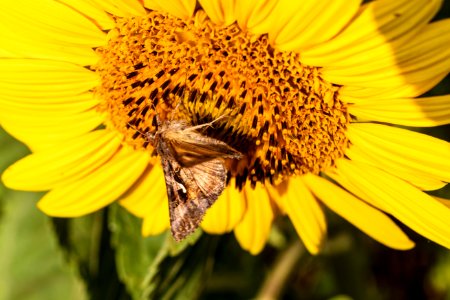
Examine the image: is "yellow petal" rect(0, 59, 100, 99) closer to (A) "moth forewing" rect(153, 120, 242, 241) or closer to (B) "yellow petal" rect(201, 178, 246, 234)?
(A) "moth forewing" rect(153, 120, 242, 241)

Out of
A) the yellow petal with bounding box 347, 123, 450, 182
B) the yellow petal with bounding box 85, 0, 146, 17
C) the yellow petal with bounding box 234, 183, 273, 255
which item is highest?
the yellow petal with bounding box 85, 0, 146, 17

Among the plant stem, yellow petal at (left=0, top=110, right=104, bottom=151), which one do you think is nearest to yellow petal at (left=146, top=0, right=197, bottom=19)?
yellow petal at (left=0, top=110, right=104, bottom=151)

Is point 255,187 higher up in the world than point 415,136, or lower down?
lower down

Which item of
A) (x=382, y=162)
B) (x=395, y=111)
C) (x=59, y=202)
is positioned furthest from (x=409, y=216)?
(x=59, y=202)

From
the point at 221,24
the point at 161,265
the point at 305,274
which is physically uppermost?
the point at 221,24

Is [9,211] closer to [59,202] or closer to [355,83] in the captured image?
[59,202]

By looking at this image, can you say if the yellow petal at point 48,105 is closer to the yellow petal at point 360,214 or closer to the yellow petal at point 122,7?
the yellow petal at point 122,7
